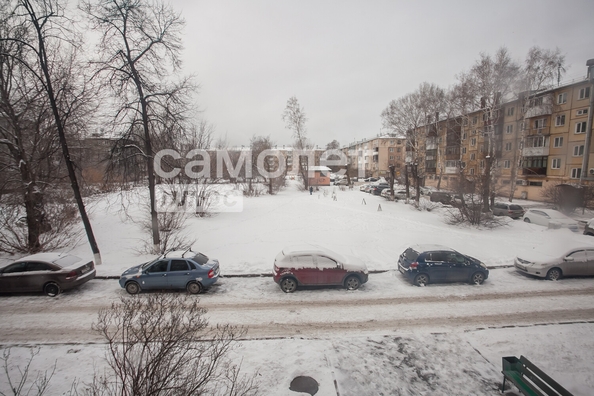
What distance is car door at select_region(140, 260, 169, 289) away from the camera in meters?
9.60

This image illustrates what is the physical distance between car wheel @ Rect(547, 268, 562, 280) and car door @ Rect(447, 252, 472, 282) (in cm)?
338

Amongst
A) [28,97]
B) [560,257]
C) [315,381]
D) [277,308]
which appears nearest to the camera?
[315,381]

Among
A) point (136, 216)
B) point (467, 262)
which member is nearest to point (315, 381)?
point (467, 262)

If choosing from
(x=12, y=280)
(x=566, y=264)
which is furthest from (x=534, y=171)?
(x=12, y=280)

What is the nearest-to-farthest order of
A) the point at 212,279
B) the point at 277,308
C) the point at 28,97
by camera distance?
the point at 277,308
the point at 212,279
the point at 28,97

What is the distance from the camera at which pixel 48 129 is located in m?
14.4

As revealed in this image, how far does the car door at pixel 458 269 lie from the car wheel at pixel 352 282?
3.58 metres

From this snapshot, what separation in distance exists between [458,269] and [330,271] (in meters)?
4.95

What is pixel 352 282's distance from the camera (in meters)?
9.99

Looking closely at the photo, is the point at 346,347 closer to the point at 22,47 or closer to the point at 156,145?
the point at 156,145

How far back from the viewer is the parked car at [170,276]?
962cm

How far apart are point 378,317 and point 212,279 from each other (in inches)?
229

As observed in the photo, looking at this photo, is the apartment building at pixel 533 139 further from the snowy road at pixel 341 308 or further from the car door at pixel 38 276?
the car door at pixel 38 276

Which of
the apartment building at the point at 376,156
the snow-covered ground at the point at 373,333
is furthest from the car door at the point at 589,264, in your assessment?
the apartment building at the point at 376,156
